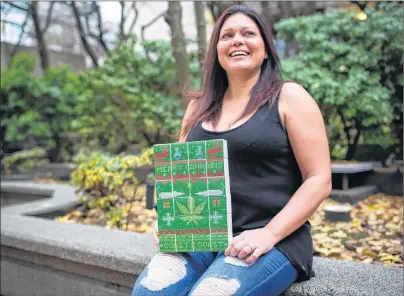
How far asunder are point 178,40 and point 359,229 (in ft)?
9.90

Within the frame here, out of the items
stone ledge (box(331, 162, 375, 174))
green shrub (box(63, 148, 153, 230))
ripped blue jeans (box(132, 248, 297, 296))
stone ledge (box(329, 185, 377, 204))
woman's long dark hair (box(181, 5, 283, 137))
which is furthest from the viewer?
stone ledge (box(331, 162, 375, 174))

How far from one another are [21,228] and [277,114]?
8.39 feet

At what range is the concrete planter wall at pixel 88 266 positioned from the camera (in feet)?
6.87

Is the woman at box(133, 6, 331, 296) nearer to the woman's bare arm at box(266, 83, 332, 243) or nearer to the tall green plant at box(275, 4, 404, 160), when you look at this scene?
the woman's bare arm at box(266, 83, 332, 243)

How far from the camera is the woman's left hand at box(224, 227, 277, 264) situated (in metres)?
1.76

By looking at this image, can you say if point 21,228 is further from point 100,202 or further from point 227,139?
point 227,139

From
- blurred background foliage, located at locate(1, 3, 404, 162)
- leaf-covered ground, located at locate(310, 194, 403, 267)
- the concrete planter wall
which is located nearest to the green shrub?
the concrete planter wall

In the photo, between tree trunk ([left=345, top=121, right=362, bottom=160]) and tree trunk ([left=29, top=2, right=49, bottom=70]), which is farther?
tree trunk ([left=29, top=2, right=49, bottom=70])

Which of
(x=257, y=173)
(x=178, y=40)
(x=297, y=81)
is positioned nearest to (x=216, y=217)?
(x=257, y=173)

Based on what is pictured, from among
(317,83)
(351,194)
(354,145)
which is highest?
(317,83)

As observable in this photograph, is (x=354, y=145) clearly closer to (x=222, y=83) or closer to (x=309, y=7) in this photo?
(x=222, y=83)

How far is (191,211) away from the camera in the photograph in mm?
1860

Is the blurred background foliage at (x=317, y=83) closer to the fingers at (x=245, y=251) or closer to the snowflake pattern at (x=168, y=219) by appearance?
the snowflake pattern at (x=168, y=219)

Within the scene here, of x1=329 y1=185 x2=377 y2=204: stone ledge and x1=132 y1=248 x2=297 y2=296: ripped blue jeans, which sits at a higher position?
x1=132 y1=248 x2=297 y2=296: ripped blue jeans
